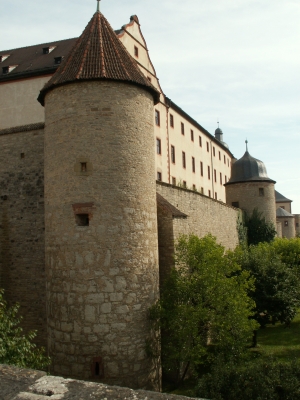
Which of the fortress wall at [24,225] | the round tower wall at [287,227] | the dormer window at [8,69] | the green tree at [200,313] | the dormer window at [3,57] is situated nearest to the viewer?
the green tree at [200,313]

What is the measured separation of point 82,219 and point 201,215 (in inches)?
392

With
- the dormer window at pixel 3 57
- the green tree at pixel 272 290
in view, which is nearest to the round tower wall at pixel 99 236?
the green tree at pixel 272 290

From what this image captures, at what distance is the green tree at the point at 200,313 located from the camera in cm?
1176

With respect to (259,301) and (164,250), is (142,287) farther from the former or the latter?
(259,301)

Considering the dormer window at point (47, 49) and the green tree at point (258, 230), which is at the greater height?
the dormer window at point (47, 49)

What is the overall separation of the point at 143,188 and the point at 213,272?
3394 millimetres

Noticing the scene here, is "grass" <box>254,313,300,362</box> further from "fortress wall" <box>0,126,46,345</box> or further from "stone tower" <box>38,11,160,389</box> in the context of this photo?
"fortress wall" <box>0,126,46,345</box>

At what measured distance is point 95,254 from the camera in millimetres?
10992

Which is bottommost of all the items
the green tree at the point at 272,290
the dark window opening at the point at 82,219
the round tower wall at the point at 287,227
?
the green tree at the point at 272,290

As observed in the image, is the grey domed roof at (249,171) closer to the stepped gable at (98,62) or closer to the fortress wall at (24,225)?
the fortress wall at (24,225)

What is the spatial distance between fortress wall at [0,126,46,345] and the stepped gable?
275cm

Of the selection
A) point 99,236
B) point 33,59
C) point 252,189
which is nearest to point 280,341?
point 99,236

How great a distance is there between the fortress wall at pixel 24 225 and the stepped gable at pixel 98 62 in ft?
9.02

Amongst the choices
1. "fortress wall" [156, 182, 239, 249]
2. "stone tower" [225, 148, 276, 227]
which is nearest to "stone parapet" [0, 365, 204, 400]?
"fortress wall" [156, 182, 239, 249]
